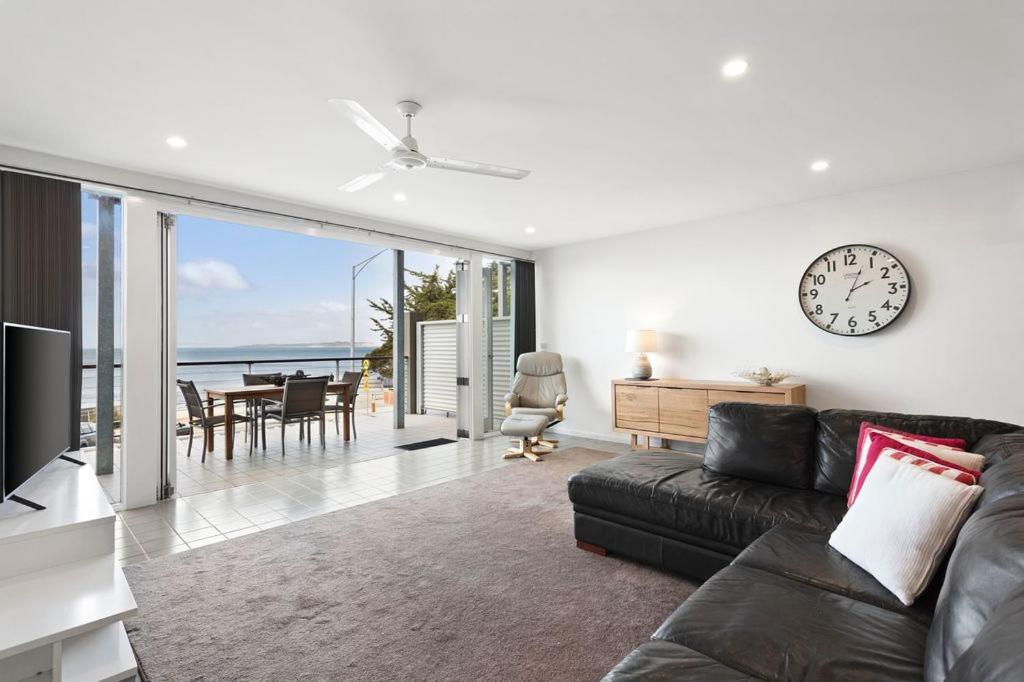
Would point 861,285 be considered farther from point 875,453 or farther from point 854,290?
point 875,453

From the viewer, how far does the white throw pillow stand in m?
1.54

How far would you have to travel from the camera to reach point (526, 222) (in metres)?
5.36

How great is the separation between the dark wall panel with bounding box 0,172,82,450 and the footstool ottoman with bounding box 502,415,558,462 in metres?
3.36

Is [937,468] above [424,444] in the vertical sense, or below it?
above

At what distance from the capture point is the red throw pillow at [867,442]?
84.1 inches

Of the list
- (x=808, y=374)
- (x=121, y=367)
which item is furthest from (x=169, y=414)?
(x=808, y=374)

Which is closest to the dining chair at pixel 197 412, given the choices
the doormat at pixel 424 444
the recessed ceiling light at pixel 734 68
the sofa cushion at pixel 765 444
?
the doormat at pixel 424 444

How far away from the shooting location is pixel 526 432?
16.4 ft

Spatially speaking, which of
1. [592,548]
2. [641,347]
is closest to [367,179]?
[592,548]

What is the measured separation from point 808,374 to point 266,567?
4.62m

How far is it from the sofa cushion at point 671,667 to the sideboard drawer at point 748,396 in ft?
11.4

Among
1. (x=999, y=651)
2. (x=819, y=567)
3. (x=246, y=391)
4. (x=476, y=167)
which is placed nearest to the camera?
(x=999, y=651)

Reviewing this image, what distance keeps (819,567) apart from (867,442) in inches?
30.9

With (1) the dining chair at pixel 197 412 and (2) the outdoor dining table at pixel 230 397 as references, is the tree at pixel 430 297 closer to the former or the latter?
(2) the outdoor dining table at pixel 230 397
